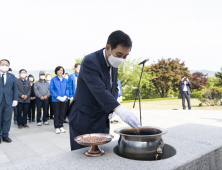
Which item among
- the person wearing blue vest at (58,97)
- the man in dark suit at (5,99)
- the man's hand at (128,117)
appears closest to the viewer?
the man's hand at (128,117)

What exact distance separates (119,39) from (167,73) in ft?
95.9

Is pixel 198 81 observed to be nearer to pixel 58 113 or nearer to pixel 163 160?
pixel 58 113

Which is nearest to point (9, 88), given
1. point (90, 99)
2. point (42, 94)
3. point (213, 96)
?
point (42, 94)

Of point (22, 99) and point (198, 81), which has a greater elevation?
point (198, 81)

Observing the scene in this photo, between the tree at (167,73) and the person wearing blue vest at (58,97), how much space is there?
80.4ft

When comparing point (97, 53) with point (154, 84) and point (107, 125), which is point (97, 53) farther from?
point (154, 84)

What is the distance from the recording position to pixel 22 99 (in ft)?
23.3

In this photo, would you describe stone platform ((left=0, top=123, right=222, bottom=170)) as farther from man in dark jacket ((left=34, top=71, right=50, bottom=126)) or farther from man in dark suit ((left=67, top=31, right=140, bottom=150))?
man in dark jacket ((left=34, top=71, right=50, bottom=126))

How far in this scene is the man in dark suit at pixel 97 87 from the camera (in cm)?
166

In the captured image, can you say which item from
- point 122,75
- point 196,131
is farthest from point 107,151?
point 122,75

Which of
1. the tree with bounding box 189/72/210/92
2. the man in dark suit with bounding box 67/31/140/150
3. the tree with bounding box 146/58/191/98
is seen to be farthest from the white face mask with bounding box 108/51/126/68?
the tree with bounding box 189/72/210/92

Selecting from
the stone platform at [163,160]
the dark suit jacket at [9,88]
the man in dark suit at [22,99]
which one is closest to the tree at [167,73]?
the man in dark suit at [22,99]

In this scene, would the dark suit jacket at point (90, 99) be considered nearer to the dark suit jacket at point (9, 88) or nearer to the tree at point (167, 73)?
the dark suit jacket at point (9, 88)

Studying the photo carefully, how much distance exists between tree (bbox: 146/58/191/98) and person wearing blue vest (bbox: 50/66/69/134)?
24511 millimetres
